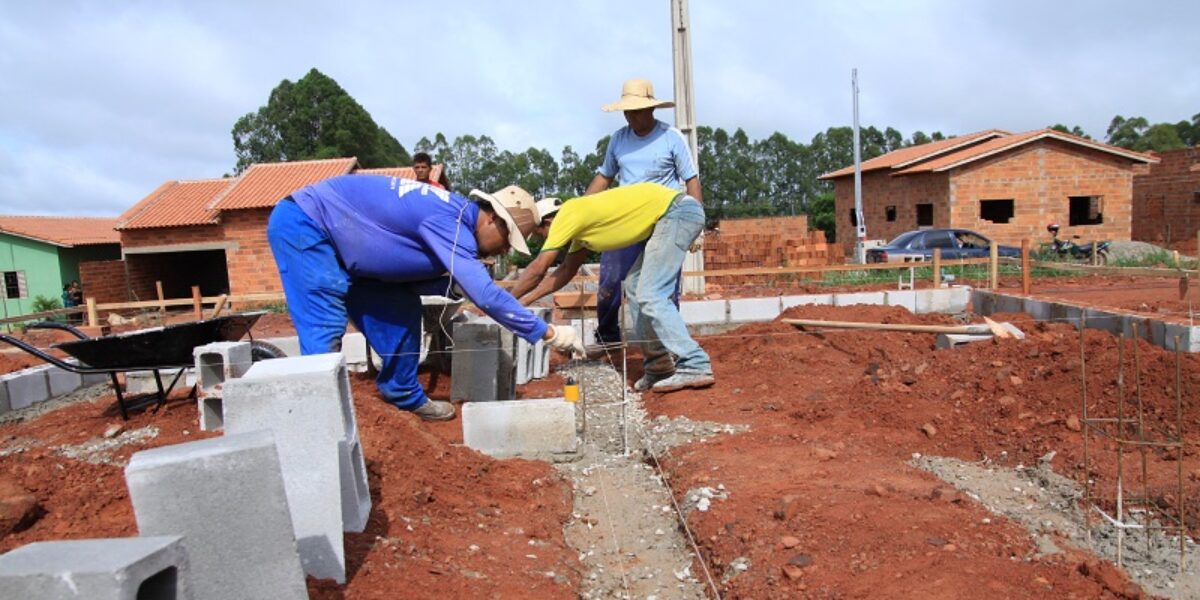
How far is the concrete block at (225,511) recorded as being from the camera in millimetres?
2029

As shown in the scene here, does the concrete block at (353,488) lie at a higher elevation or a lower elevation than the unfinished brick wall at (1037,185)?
lower

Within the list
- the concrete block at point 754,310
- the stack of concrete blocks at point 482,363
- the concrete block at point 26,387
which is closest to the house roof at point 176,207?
the concrete block at point 26,387

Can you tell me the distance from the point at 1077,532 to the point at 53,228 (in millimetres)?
34671

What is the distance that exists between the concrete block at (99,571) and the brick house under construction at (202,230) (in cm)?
1764

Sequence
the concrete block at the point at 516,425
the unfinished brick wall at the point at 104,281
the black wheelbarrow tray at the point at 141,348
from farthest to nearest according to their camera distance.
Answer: the unfinished brick wall at the point at 104,281
the black wheelbarrow tray at the point at 141,348
the concrete block at the point at 516,425

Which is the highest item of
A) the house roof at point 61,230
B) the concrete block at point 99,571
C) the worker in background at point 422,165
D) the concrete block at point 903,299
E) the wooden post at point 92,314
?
the house roof at point 61,230

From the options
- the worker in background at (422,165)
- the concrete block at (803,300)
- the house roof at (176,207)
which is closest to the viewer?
the worker in background at (422,165)

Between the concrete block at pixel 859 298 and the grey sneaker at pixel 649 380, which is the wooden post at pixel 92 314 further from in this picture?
the concrete block at pixel 859 298

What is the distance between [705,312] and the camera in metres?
9.28

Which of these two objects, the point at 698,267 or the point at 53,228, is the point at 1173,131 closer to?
the point at 698,267

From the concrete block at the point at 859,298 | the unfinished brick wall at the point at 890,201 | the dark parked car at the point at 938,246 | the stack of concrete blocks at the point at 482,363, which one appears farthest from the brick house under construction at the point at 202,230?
the stack of concrete blocks at the point at 482,363

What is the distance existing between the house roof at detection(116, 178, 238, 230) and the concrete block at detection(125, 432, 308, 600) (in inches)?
801

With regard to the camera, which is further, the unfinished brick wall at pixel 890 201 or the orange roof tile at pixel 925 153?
the orange roof tile at pixel 925 153

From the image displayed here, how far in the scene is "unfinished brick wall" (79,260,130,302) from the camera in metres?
22.2
